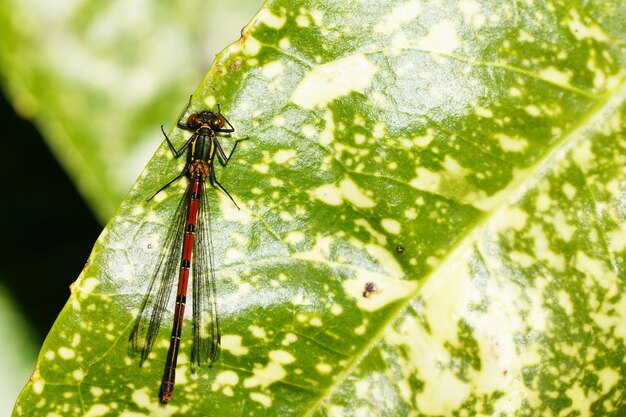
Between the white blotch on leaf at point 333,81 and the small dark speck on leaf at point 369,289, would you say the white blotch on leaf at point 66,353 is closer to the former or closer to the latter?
the small dark speck on leaf at point 369,289

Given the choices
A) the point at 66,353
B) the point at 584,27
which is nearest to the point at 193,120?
the point at 66,353

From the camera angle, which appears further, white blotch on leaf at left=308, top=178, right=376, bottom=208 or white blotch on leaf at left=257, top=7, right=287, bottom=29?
white blotch on leaf at left=308, top=178, right=376, bottom=208

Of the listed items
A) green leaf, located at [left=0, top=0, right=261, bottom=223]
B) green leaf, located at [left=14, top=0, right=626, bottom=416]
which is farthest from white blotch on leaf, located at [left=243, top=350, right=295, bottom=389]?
green leaf, located at [left=0, top=0, right=261, bottom=223]

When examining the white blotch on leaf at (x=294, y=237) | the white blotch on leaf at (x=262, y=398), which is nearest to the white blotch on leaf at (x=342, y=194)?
the white blotch on leaf at (x=294, y=237)

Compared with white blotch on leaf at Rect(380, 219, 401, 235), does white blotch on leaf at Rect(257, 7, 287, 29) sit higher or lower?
higher

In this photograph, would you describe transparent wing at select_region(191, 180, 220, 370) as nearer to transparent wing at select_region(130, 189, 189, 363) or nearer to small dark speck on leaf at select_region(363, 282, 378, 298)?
transparent wing at select_region(130, 189, 189, 363)

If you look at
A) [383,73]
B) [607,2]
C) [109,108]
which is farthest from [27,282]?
[607,2]
